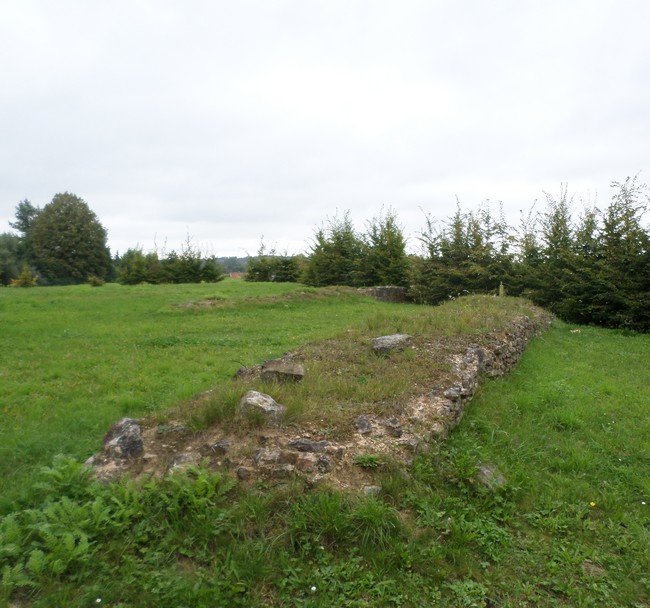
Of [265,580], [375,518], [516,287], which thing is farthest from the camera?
[516,287]

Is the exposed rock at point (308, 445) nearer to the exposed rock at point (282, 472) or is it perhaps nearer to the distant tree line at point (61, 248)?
the exposed rock at point (282, 472)

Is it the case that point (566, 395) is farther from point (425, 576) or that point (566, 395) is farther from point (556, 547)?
point (425, 576)

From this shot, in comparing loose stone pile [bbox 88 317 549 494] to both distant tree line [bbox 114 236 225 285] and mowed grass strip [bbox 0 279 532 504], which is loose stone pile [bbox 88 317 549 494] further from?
distant tree line [bbox 114 236 225 285]

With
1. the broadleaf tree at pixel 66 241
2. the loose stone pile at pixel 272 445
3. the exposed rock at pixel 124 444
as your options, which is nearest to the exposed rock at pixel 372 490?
the loose stone pile at pixel 272 445

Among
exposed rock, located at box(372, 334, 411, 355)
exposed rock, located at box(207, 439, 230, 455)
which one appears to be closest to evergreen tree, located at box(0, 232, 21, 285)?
exposed rock, located at box(372, 334, 411, 355)

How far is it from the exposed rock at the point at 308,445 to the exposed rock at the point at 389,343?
2.85 metres

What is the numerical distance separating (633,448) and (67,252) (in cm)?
4011

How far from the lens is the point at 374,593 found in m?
2.66

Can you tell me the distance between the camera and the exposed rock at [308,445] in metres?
3.65

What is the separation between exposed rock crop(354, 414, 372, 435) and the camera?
4.04m

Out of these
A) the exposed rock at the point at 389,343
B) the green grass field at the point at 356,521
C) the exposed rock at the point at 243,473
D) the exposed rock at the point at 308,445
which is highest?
the exposed rock at the point at 389,343

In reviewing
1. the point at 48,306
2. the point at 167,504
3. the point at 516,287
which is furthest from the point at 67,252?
the point at 167,504

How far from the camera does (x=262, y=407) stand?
157 inches

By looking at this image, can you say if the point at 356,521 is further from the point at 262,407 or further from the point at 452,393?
the point at 452,393
